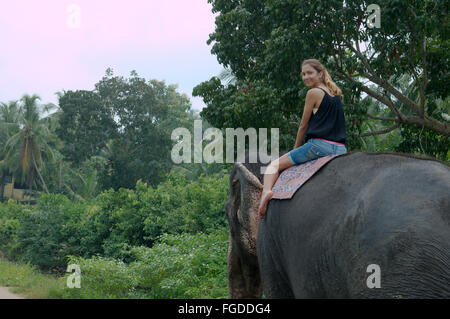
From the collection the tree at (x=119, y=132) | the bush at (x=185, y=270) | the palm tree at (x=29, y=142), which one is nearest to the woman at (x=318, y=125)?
the bush at (x=185, y=270)

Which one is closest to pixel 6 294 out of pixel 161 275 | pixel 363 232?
pixel 161 275

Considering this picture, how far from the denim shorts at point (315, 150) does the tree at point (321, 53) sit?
5.17 m

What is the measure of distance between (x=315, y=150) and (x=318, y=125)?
0.16 m

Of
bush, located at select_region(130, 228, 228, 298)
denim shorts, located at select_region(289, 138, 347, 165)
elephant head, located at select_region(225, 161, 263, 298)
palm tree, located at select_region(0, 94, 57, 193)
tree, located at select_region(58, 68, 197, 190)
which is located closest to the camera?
denim shorts, located at select_region(289, 138, 347, 165)

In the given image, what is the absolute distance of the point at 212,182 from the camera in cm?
1568

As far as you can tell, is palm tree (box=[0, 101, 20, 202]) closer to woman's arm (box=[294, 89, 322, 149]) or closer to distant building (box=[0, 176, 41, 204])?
distant building (box=[0, 176, 41, 204])

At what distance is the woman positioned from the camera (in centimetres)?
287

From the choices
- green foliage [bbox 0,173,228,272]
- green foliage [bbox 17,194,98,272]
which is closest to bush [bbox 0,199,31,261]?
green foliage [bbox 0,173,228,272]

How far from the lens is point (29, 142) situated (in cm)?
3269

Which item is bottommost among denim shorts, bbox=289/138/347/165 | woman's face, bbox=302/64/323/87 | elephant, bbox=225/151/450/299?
elephant, bbox=225/151/450/299

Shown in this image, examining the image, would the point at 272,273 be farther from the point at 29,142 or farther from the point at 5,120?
the point at 5,120

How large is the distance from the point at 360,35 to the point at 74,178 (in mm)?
28998

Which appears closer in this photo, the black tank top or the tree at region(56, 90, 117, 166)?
the black tank top
